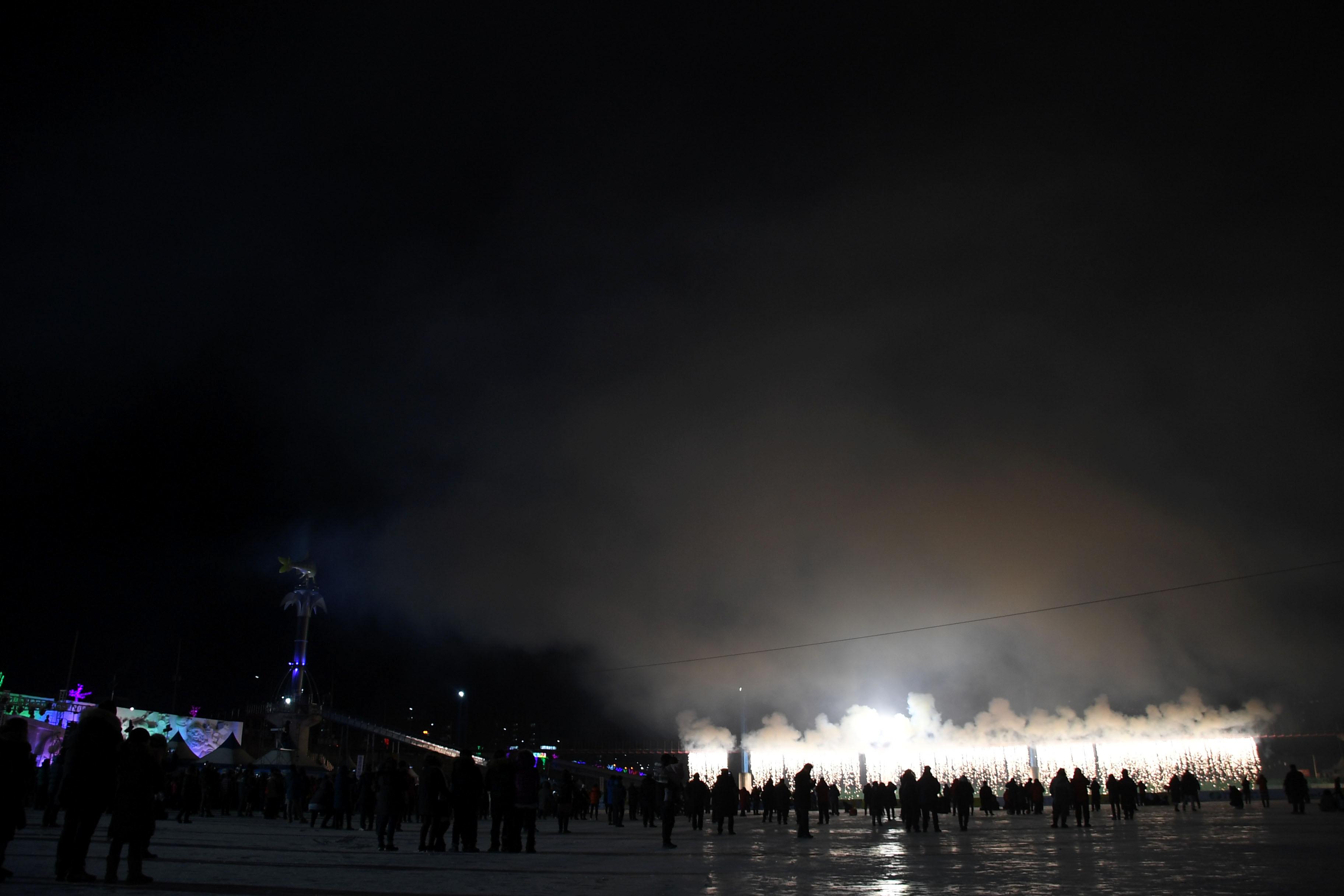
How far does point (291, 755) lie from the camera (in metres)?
50.9

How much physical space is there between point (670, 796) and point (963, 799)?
1123 centimetres

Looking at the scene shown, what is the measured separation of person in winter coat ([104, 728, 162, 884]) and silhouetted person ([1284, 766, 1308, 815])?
28.6 metres

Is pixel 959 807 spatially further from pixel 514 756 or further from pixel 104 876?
pixel 104 876

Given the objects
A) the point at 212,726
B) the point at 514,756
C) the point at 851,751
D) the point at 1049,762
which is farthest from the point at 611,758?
the point at 514,756

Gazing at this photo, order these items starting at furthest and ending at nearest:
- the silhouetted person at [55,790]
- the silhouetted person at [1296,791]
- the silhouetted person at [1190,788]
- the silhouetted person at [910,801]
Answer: the silhouetted person at [1190,788]
the silhouetted person at [1296,791]
the silhouetted person at [910,801]
the silhouetted person at [55,790]

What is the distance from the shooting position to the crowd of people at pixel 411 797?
7461 mm

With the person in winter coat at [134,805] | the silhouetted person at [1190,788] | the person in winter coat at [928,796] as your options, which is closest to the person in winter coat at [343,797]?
the person in winter coat at [134,805]

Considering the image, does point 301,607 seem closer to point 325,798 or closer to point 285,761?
point 285,761

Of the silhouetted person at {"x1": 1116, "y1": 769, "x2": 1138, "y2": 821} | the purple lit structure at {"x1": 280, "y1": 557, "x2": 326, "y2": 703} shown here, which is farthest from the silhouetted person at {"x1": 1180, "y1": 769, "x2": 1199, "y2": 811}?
the purple lit structure at {"x1": 280, "y1": 557, "x2": 326, "y2": 703}

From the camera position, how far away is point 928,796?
2084 centimetres

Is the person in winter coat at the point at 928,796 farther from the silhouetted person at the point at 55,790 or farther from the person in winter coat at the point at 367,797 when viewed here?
Result: the silhouetted person at the point at 55,790

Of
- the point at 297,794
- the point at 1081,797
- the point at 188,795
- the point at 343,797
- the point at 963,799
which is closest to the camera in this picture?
the point at 343,797

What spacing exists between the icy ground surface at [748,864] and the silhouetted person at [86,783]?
23 cm

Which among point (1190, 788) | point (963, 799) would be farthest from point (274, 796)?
point (1190, 788)
